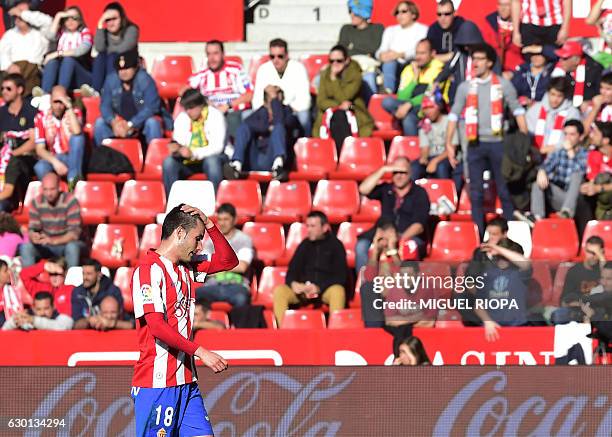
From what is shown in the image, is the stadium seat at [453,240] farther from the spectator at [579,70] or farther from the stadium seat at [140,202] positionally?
the stadium seat at [140,202]

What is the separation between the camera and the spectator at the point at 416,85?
15539 mm

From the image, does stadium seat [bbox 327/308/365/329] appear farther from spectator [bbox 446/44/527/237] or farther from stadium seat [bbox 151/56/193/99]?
stadium seat [bbox 151/56/193/99]

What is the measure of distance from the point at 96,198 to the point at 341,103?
2.84 meters

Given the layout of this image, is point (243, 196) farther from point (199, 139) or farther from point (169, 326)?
point (169, 326)

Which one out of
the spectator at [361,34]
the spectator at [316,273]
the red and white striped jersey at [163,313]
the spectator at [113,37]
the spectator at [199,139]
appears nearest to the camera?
the red and white striped jersey at [163,313]

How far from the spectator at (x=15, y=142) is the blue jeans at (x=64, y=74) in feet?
1.90

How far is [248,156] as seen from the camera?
50.8 ft

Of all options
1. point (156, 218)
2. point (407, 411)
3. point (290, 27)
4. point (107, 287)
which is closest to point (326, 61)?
point (290, 27)

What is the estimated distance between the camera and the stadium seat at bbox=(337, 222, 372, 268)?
14328 mm

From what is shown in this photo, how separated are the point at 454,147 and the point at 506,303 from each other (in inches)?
117

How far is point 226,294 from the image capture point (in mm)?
13422

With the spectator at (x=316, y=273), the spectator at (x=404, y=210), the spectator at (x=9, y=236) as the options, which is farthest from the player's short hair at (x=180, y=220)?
the spectator at (x=9, y=236)

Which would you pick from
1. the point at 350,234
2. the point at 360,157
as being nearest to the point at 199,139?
the point at 360,157

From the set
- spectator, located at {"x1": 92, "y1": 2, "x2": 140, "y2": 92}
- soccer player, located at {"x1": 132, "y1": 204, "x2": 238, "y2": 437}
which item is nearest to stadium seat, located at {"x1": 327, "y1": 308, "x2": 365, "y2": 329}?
spectator, located at {"x1": 92, "y1": 2, "x2": 140, "y2": 92}
